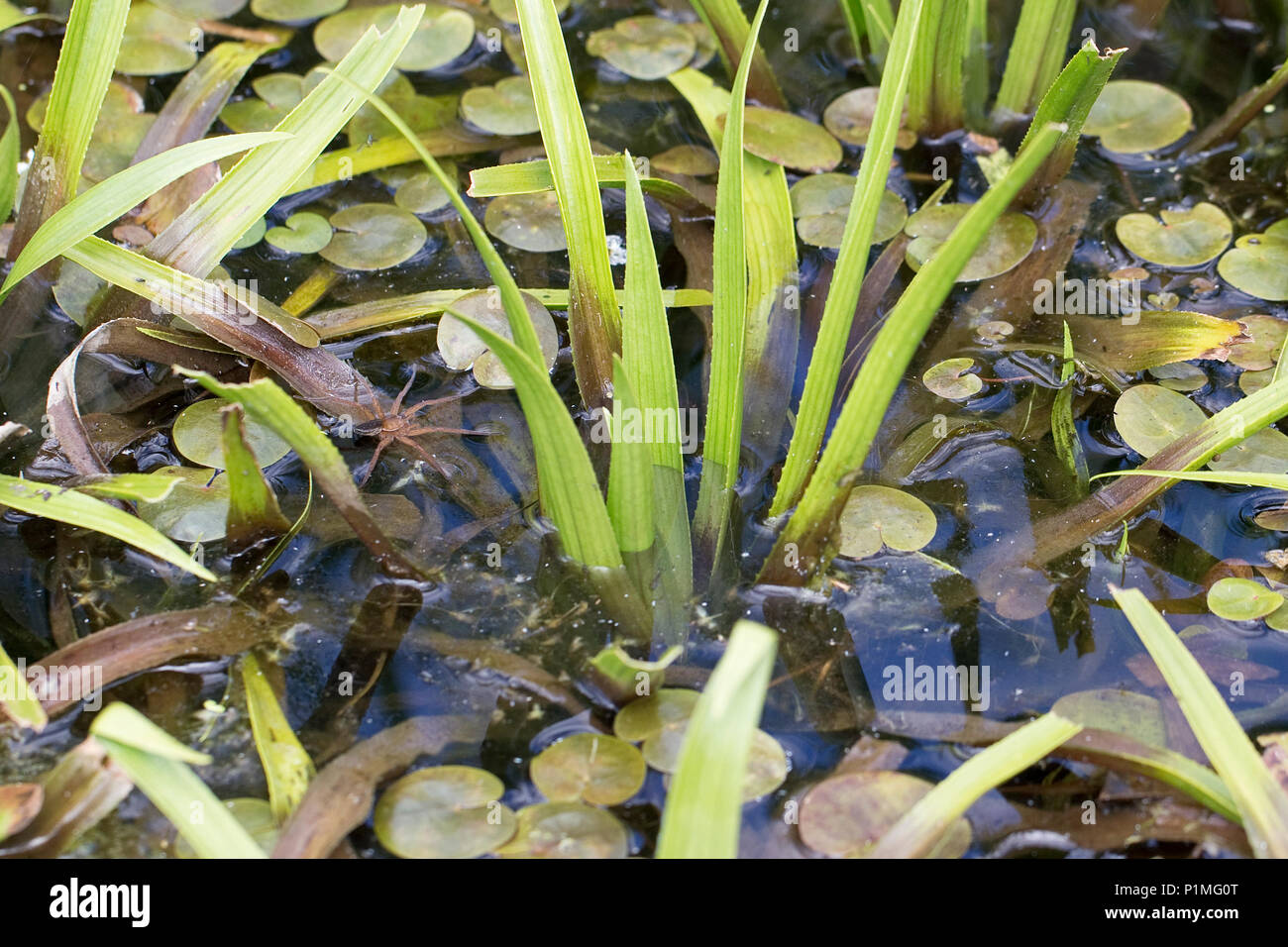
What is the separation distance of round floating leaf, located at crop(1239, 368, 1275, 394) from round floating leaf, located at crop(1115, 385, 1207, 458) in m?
0.14

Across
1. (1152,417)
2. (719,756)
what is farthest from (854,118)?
(719,756)

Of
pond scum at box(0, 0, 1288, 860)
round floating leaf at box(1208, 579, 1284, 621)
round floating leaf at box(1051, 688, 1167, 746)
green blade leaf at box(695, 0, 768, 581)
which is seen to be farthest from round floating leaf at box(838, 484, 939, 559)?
round floating leaf at box(1208, 579, 1284, 621)

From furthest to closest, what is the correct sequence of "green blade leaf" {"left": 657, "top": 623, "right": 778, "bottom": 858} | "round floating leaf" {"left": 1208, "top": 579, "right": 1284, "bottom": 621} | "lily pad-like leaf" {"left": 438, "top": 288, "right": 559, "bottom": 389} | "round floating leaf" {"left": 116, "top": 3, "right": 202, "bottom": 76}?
"round floating leaf" {"left": 116, "top": 3, "right": 202, "bottom": 76}, "lily pad-like leaf" {"left": 438, "top": 288, "right": 559, "bottom": 389}, "round floating leaf" {"left": 1208, "top": 579, "right": 1284, "bottom": 621}, "green blade leaf" {"left": 657, "top": 623, "right": 778, "bottom": 858}

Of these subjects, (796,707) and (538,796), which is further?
(796,707)

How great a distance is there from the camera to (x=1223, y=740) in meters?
1.31

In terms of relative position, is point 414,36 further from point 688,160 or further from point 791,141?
point 791,141

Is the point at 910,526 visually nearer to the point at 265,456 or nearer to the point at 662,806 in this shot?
the point at 662,806

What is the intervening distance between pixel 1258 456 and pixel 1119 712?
60 cm

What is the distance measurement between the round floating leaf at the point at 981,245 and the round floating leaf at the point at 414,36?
3.96 feet

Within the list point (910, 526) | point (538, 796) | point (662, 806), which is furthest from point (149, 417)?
point (910, 526)

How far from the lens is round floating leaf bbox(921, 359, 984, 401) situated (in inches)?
75.3

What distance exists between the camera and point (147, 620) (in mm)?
1560

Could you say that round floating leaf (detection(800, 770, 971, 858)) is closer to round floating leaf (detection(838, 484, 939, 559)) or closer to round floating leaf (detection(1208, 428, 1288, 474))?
round floating leaf (detection(838, 484, 939, 559))
